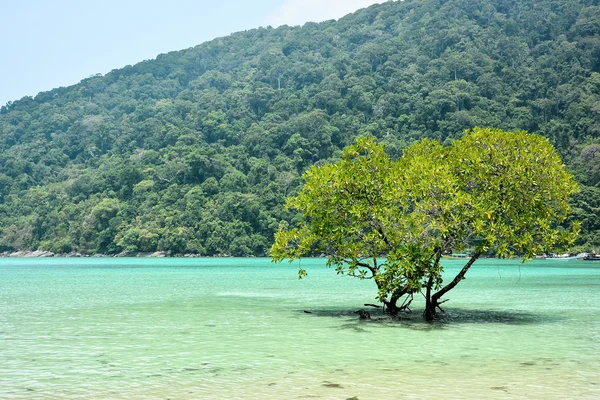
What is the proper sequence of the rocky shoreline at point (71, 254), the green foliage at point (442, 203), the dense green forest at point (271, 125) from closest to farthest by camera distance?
1. the green foliage at point (442, 203)
2. the dense green forest at point (271, 125)
3. the rocky shoreline at point (71, 254)

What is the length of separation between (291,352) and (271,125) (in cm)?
12671

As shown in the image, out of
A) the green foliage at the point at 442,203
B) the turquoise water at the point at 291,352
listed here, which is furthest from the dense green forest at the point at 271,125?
the turquoise water at the point at 291,352

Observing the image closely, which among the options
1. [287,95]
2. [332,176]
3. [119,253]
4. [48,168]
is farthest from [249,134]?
[332,176]

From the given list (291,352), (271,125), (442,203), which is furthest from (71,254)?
(291,352)

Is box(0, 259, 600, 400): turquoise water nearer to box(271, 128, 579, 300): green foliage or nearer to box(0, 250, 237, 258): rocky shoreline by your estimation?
box(271, 128, 579, 300): green foliage

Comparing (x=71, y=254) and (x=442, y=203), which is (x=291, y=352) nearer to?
(x=442, y=203)

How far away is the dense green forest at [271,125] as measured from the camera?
109250 mm

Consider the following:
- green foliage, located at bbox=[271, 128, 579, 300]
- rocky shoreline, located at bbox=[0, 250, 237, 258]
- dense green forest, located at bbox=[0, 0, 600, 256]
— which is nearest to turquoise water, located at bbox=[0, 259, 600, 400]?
green foliage, located at bbox=[271, 128, 579, 300]

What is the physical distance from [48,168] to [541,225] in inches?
5562

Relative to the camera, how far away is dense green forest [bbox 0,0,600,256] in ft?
358

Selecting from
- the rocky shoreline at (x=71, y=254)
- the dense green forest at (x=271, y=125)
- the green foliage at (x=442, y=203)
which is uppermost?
the dense green forest at (x=271, y=125)

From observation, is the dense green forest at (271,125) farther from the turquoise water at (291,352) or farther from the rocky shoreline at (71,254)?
the turquoise water at (291,352)

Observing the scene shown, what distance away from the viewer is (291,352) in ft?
48.0

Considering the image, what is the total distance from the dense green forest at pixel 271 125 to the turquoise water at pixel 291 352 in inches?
2803
